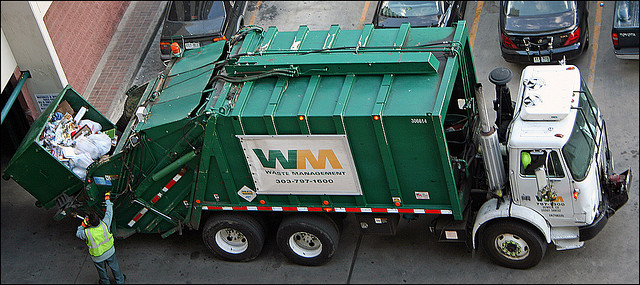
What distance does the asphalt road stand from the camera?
9781 mm

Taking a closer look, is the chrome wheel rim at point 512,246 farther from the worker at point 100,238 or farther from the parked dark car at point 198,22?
the parked dark car at point 198,22

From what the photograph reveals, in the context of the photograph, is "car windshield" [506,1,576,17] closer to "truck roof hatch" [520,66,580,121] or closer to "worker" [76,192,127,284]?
"truck roof hatch" [520,66,580,121]

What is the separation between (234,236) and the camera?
10.5 m

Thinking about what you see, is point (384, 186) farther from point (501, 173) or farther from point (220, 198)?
point (220, 198)

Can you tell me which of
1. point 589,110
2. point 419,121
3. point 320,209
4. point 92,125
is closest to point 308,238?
point 320,209

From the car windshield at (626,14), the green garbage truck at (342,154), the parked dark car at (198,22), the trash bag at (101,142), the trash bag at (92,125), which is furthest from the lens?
the parked dark car at (198,22)

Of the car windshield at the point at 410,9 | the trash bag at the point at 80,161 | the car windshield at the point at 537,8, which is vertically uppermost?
the trash bag at the point at 80,161

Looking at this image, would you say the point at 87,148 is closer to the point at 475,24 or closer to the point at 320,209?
the point at 320,209

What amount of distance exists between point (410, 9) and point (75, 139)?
708 centimetres

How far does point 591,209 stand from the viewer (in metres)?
9.05

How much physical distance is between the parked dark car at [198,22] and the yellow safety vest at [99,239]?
587 centimetres

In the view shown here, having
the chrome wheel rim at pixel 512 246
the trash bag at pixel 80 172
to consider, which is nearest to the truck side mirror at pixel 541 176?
the chrome wheel rim at pixel 512 246

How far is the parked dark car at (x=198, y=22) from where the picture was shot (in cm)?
1508

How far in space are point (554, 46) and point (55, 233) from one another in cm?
905
